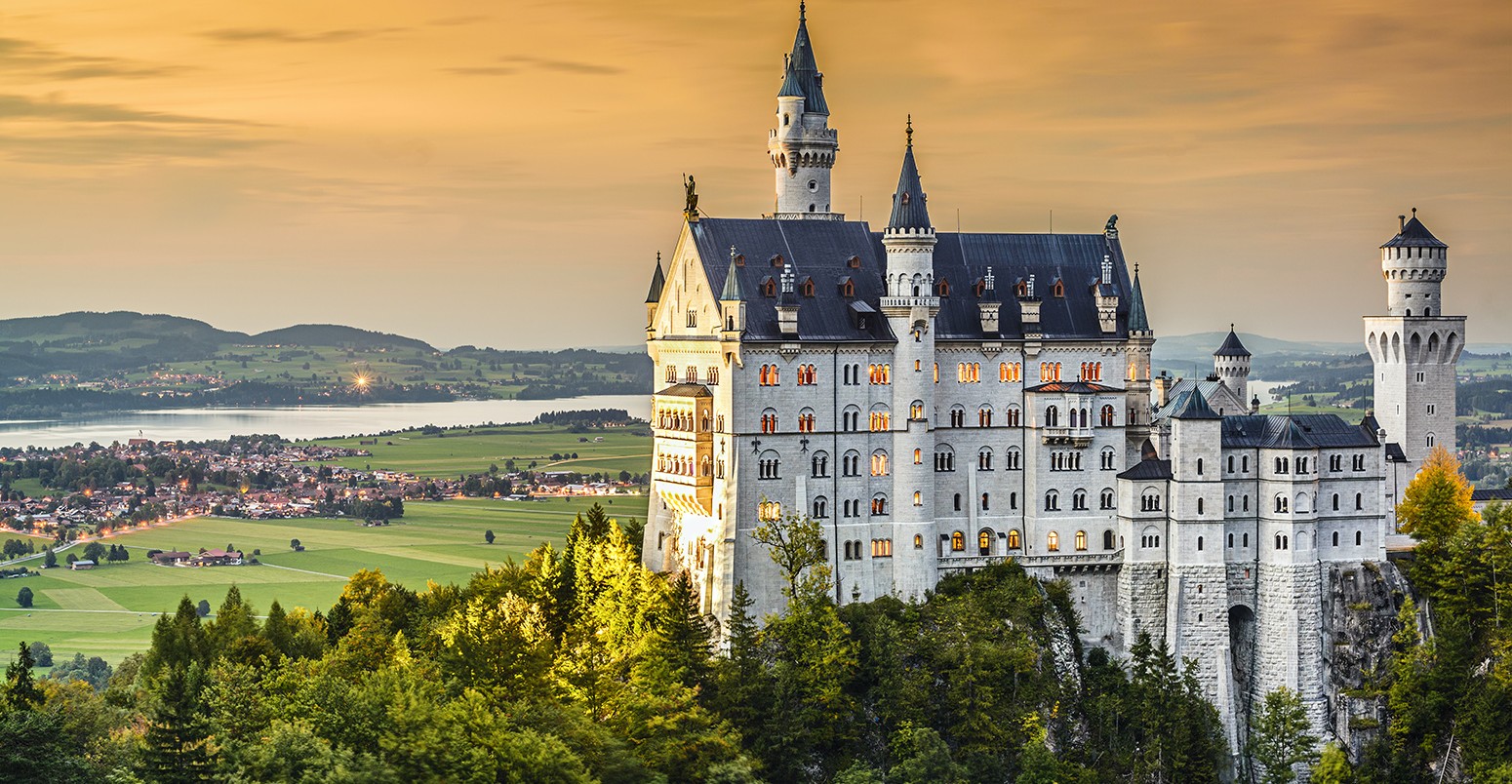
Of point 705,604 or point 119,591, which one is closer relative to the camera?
point 705,604

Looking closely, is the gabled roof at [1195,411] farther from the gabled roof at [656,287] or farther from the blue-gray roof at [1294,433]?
the gabled roof at [656,287]

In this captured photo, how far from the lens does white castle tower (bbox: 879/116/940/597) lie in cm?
10112

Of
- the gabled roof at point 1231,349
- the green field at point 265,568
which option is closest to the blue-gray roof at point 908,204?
the gabled roof at point 1231,349

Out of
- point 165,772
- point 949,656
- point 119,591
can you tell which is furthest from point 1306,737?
point 119,591

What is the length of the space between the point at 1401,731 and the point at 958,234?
123 feet

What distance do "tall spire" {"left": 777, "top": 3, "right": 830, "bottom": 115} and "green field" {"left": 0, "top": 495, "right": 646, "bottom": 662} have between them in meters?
60.6

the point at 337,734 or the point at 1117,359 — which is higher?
the point at 1117,359

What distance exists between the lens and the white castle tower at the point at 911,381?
332 ft

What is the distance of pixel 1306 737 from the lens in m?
103

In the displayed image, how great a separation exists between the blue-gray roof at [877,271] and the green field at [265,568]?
2411 inches

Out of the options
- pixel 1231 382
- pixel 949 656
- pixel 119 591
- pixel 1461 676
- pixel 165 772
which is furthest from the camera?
pixel 119 591

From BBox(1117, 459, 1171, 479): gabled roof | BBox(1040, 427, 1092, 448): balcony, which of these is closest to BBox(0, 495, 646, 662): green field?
BBox(1040, 427, 1092, 448): balcony

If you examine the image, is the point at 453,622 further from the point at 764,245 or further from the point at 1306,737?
the point at 1306,737

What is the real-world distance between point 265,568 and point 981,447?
89.9 metres
